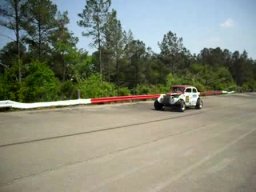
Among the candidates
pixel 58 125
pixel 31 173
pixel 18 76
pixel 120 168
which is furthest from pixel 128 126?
pixel 18 76

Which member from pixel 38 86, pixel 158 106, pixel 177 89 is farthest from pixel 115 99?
pixel 38 86

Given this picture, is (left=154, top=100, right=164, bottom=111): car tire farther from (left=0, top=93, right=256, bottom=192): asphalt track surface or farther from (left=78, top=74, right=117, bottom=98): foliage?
(left=0, top=93, right=256, bottom=192): asphalt track surface

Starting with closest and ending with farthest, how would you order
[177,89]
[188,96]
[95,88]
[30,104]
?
[30,104]
[188,96]
[177,89]
[95,88]

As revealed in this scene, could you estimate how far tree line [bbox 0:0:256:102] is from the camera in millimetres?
22641

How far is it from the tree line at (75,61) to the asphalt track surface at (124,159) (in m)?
10.6

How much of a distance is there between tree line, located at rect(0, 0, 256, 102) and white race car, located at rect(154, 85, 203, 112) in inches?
239

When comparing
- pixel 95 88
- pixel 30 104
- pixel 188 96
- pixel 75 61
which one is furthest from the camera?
pixel 75 61

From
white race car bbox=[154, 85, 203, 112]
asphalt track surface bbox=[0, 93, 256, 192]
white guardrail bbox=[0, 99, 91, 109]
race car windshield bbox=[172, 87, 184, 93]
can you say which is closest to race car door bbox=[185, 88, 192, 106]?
white race car bbox=[154, 85, 203, 112]

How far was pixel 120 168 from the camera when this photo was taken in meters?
6.66

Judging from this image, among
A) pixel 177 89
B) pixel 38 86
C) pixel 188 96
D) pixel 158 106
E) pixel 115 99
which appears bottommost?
pixel 158 106

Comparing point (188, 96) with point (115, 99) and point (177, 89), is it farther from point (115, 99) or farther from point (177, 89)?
point (115, 99)

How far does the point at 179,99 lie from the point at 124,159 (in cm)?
1382

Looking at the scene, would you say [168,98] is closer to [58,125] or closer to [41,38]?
[58,125]

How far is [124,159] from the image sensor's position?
748 centimetres
